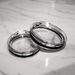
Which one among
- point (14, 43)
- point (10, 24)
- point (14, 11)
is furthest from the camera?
point (14, 11)

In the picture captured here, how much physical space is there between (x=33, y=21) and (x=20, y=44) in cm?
19

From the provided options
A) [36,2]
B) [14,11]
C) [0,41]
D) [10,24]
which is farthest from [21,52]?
[36,2]

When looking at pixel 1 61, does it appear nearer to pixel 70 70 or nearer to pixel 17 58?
pixel 17 58

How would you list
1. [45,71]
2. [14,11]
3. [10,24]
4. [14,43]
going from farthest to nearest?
1. [14,11]
2. [10,24]
3. [14,43]
4. [45,71]

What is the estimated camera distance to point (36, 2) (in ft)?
3.22

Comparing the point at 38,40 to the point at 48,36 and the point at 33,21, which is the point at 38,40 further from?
the point at 33,21

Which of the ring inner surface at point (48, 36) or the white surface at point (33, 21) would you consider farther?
the ring inner surface at point (48, 36)

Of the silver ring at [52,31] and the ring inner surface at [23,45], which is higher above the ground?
the silver ring at [52,31]

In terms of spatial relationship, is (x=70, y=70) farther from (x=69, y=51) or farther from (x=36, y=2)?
(x=36, y=2)

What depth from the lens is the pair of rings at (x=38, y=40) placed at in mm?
597

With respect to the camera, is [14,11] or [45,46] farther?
[14,11]

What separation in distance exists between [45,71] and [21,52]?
102 millimetres

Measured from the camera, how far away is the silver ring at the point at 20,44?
59cm

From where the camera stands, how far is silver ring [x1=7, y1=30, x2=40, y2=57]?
59 centimetres
